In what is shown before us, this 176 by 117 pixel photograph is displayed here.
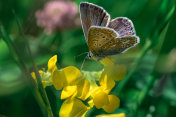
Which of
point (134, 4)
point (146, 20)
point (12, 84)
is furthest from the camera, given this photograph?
point (146, 20)

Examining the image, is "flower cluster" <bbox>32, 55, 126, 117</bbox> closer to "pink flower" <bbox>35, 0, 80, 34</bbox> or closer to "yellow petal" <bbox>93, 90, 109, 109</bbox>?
"yellow petal" <bbox>93, 90, 109, 109</bbox>

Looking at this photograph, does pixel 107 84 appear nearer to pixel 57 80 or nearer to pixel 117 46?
pixel 57 80

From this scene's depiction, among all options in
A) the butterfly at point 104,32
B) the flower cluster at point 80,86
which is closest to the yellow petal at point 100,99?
the flower cluster at point 80,86

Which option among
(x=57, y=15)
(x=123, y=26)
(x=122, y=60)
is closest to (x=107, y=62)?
(x=122, y=60)

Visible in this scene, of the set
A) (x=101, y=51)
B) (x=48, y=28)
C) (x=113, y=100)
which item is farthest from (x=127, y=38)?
(x=48, y=28)

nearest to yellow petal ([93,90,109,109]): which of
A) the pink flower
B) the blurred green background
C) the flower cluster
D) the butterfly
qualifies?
the flower cluster

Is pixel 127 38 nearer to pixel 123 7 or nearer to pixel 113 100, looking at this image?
pixel 113 100

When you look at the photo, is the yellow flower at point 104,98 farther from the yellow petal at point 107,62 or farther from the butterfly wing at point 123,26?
the butterfly wing at point 123,26
